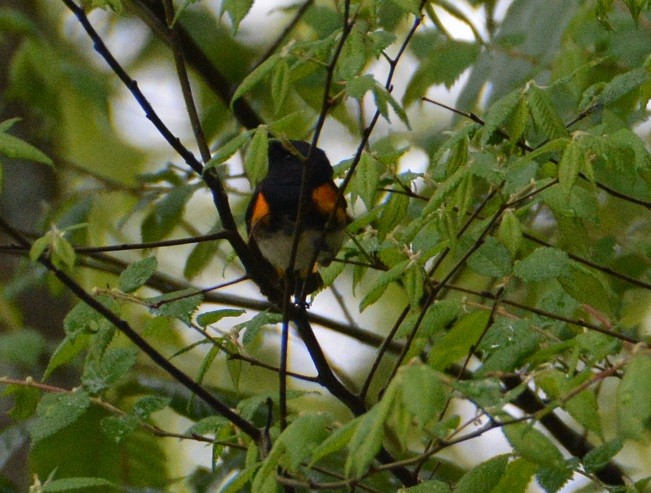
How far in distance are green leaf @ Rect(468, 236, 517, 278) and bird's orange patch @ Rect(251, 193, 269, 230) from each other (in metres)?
1.14

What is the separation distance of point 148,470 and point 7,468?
160 cm

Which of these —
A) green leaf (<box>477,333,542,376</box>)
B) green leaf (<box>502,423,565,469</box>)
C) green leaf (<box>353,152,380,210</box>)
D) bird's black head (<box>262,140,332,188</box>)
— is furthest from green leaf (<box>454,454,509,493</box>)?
bird's black head (<box>262,140,332,188</box>)

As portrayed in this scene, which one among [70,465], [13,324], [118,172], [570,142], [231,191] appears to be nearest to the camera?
[570,142]

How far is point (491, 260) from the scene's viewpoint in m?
2.05

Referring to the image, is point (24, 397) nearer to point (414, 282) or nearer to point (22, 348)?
point (414, 282)

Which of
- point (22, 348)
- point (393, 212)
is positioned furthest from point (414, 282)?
point (22, 348)

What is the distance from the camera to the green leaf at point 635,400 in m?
1.35

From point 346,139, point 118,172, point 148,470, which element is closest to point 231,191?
point 148,470

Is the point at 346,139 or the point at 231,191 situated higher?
the point at 346,139

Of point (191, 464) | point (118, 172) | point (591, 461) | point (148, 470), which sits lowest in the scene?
point (191, 464)

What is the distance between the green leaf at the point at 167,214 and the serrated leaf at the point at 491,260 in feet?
4.72

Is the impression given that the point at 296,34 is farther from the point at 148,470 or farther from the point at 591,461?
the point at 591,461

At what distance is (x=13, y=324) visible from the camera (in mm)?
4734

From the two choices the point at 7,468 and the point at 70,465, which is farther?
the point at 7,468
